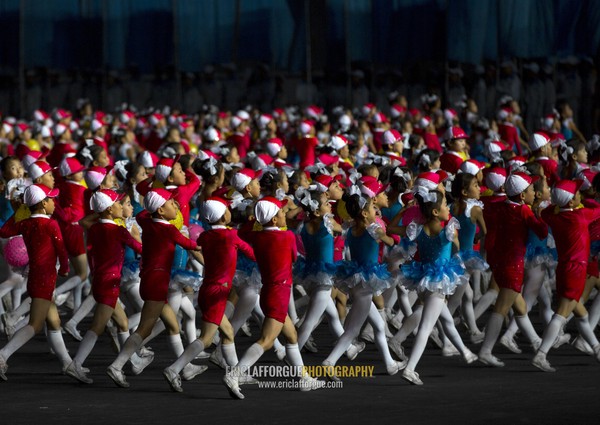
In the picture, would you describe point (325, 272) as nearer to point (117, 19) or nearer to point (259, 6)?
point (259, 6)

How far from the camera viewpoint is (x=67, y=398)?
35.3ft

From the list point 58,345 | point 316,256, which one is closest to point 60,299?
point 58,345

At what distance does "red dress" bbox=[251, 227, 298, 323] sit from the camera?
35.3ft

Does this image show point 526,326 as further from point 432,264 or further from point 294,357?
point 294,357

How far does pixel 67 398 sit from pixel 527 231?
3.79 meters

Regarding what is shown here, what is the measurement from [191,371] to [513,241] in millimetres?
2694

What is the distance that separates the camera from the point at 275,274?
426 inches

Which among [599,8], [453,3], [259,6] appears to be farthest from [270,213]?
[259,6]

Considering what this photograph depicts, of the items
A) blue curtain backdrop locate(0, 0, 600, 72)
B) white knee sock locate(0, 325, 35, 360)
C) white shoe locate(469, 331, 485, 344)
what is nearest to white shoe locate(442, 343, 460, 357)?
white shoe locate(469, 331, 485, 344)

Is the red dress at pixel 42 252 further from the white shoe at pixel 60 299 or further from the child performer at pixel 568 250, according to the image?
the white shoe at pixel 60 299

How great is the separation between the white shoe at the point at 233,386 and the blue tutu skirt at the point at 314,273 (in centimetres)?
133

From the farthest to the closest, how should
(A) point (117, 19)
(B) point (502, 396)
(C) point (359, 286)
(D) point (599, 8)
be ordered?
1. (A) point (117, 19)
2. (D) point (599, 8)
3. (C) point (359, 286)
4. (B) point (502, 396)

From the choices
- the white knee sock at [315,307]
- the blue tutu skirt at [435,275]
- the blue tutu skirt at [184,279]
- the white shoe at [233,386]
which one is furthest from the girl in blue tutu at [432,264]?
the blue tutu skirt at [184,279]

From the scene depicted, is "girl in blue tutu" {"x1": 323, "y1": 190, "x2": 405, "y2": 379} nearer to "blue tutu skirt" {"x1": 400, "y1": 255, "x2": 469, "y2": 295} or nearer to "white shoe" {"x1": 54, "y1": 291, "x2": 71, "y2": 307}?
"blue tutu skirt" {"x1": 400, "y1": 255, "x2": 469, "y2": 295}
